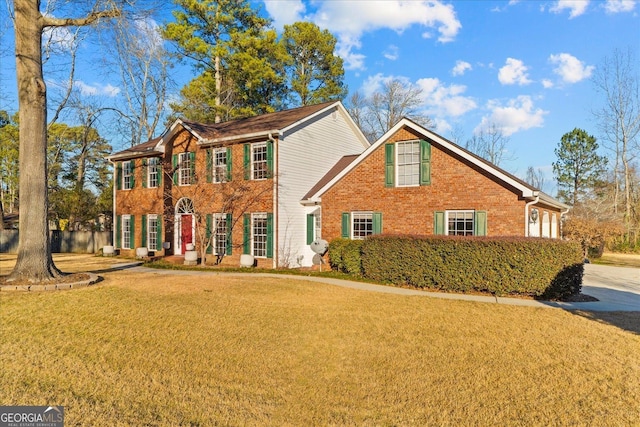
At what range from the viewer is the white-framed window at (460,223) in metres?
13.6

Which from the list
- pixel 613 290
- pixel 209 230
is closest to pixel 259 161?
pixel 209 230

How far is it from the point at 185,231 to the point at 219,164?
14.3 ft

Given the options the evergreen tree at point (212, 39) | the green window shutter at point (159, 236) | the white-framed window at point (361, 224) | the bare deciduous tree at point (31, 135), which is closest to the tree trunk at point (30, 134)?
the bare deciduous tree at point (31, 135)

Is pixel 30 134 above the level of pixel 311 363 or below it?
above

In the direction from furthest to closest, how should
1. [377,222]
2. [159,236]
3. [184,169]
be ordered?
1. [159,236]
2. [184,169]
3. [377,222]

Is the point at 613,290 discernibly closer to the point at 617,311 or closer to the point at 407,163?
the point at 617,311

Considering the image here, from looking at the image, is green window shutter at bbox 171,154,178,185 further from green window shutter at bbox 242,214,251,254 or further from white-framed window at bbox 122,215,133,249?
green window shutter at bbox 242,214,251,254

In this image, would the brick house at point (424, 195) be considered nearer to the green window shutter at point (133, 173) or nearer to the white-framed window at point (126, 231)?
the green window shutter at point (133, 173)

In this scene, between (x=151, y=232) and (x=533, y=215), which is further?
(x=151, y=232)

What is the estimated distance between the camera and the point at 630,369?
5184 mm

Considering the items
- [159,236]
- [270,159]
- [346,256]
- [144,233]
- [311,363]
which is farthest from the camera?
[144,233]

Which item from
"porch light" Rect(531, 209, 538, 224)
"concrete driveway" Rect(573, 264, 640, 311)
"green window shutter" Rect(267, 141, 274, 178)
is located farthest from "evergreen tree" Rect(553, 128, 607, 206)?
"green window shutter" Rect(267, 141, 274, 178)

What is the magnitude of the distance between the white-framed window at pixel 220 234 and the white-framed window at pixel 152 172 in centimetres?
517

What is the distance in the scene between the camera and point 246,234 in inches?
696
